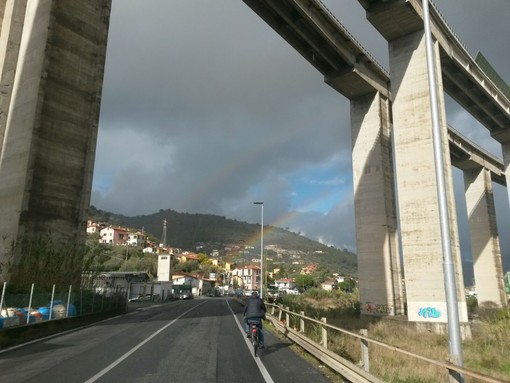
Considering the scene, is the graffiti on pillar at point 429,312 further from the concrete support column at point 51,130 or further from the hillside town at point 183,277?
the hillside town at point 183,277

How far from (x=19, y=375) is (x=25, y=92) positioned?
21.6 meters

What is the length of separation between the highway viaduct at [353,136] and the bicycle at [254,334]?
1555cm

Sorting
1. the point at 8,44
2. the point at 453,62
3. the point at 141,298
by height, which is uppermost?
the point at 453,62

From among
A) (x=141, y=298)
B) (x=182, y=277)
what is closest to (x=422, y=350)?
(x=141, y=298)

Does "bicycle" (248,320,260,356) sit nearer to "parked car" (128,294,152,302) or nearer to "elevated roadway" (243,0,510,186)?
"elevated roadway" (243,0,510,186)

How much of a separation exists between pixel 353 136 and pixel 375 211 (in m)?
8.15

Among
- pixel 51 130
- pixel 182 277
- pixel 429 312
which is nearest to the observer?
pixel 51 130

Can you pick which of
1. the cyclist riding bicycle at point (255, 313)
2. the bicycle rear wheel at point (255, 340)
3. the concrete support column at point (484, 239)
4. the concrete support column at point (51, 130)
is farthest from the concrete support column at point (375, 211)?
the concrete support column at point (484, 239)

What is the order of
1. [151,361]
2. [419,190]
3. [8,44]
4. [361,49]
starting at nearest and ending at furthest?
[151,361], [8,44], [419,190], [361,49]

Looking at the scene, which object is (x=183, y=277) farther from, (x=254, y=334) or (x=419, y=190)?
(x=254, y=334)

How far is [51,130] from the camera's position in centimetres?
2447

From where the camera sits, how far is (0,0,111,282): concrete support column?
22969 millimetres

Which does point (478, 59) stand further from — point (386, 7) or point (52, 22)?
point (52, 22)

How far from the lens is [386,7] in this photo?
29688mm
